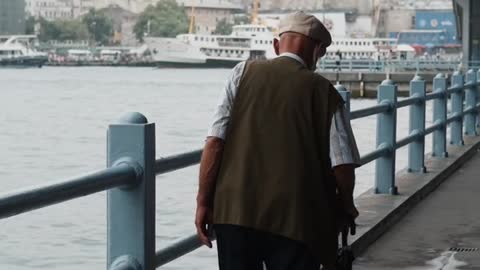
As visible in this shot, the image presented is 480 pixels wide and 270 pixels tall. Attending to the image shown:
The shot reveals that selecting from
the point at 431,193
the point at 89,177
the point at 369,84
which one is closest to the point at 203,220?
the point at 89,177

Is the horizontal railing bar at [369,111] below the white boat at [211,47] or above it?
above

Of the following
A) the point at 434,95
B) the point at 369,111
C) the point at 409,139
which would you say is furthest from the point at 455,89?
the point at 369,111

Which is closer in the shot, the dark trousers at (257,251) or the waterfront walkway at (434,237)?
the dark trousers at (257,251)

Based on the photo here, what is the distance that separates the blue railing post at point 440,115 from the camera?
582 inches

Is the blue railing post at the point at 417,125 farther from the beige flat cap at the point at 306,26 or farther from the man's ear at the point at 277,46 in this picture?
the beige flat cap at the point at 306,26

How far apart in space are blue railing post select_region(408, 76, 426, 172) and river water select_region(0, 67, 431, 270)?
2.43 m

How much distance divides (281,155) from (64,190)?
0.79m

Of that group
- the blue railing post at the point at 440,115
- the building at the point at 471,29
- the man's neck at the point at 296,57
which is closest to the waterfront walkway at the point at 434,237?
the blue railing post at the point at 440,115

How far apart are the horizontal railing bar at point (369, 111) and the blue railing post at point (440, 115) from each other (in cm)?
366

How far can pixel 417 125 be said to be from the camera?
1330 centimetres

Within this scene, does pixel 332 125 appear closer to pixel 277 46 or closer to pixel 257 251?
pixel 277 46

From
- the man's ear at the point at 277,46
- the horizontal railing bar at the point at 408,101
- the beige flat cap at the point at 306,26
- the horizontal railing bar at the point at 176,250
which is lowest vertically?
the horizontal railing bar at the point at 176,250

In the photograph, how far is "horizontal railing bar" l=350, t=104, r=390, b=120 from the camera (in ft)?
32.0

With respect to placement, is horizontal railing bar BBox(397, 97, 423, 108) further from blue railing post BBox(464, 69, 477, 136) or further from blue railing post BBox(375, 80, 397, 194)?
blue railing post BBox(464, 69, 477, 136)
